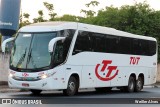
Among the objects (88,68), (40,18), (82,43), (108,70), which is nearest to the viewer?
(82,43)

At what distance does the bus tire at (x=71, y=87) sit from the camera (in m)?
22.9

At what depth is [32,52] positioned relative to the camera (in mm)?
22250

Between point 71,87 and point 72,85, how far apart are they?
10 centimetres

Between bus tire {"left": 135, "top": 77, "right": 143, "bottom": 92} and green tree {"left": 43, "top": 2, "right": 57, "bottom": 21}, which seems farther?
green tree {"left": 43, "top": 2, "right": 57, "bottom": 21}

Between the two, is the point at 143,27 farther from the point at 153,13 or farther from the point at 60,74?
the point at 60,74

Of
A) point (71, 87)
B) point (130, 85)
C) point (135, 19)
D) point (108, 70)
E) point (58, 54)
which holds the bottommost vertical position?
point (130, 85)

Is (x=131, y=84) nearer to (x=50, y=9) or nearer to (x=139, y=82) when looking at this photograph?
(x=139, y=82)

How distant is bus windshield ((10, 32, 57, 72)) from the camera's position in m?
22.0

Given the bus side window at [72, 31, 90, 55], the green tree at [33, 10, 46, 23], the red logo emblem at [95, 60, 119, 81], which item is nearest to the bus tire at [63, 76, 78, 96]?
the bus side window at [72, 31, 90, 55]

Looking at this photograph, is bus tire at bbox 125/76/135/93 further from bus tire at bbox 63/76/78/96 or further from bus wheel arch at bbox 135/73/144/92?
bus tire at bbox 63/76/78/96

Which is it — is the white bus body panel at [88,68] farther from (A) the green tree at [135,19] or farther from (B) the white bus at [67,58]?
(A) the green tree at [135,19]

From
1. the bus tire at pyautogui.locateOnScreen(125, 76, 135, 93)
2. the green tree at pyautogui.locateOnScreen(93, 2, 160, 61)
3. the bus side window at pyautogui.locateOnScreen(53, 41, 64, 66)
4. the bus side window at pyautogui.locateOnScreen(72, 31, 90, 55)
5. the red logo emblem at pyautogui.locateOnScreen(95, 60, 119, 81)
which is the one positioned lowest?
the bus tire at pyautogui.locateOnScreen(125, 76, 135, 93)

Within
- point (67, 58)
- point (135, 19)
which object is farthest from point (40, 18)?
point (67, 58)

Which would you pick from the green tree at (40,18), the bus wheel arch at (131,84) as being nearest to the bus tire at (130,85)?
the bus wheel arch at (131,84)
